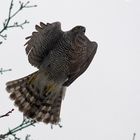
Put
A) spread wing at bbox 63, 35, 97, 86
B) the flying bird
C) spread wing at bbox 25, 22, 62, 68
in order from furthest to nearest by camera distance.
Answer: spread wing at bbox 63, 35, 97, 86 < the flying bird < spread wing at bbox 25, 22, 62, 68

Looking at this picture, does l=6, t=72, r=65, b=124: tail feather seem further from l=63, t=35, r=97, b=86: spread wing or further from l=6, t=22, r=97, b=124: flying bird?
l=63, t=35, r=97, b=86: spread wing

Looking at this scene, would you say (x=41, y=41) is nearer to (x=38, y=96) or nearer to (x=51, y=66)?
(x=51, y=66)

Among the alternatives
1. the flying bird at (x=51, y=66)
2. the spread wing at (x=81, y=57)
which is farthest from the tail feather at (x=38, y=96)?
the spread wing at (x=81, y=57)

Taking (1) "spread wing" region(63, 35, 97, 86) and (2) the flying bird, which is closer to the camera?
(2) the flying bird

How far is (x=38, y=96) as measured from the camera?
1088cm

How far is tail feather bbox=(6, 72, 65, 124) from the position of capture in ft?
34.9

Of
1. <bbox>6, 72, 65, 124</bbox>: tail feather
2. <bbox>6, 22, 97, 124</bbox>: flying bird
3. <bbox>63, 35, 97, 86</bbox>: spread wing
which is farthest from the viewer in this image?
<bbox>6, 72, 65, 124</bbox>: tail feather

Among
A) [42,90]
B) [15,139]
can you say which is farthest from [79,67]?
[15,139]

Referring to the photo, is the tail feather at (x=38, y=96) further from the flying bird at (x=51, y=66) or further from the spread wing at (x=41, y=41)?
the spread wing at (x=41, y=41)

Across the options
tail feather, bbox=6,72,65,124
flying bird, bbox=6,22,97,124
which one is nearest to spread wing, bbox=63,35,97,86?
flying bird, bbox=6,22,97,124

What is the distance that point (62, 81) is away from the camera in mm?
10977

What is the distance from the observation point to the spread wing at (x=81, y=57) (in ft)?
34.5

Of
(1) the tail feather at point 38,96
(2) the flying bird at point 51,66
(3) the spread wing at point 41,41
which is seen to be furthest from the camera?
(1) the tail feather at point 38,96

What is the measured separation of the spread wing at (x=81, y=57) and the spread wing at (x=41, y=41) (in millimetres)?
517
